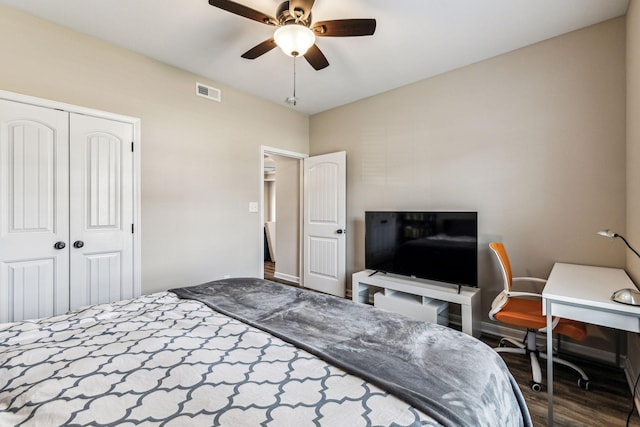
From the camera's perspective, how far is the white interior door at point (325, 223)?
3.98m

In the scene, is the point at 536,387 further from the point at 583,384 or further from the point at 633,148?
the point at 633,148

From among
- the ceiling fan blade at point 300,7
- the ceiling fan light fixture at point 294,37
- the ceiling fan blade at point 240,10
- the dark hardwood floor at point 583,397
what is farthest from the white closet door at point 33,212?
the dark hardwood floor at point 583,397

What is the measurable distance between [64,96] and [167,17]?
3.59 ft

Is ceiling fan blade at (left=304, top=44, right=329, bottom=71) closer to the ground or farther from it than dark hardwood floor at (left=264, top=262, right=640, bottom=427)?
farther from it

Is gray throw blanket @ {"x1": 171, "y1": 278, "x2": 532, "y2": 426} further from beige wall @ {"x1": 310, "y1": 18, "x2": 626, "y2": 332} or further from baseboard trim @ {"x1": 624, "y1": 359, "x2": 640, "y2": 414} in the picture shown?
beige wall @ {"x1": 310, "y1": 18, "x2": 626, "y2": 332}

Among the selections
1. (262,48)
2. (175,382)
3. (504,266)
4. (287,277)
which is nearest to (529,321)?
(504,266)

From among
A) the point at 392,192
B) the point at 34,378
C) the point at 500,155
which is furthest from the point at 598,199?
the point at 34,378

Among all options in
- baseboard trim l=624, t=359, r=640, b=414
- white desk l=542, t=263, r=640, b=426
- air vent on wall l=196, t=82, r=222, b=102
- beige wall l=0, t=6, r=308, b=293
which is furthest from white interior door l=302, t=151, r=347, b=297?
baseboard trim l=624, t=359, r=640, b=414

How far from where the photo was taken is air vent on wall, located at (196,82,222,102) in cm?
329

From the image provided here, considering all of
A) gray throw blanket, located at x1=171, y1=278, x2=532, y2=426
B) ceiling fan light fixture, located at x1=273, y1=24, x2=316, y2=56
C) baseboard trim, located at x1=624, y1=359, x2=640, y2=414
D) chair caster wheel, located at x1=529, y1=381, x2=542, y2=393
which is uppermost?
ceiling fan light fixture, located at x1=273, y1=24, x2=316, y2=56

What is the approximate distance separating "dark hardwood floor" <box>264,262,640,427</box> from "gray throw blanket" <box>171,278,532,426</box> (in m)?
1.00

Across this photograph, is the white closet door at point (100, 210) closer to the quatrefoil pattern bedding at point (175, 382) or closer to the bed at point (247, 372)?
the bed at point (247, 372)

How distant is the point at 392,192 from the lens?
3.64 meters

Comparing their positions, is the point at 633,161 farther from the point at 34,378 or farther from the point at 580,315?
the point at 34,378
